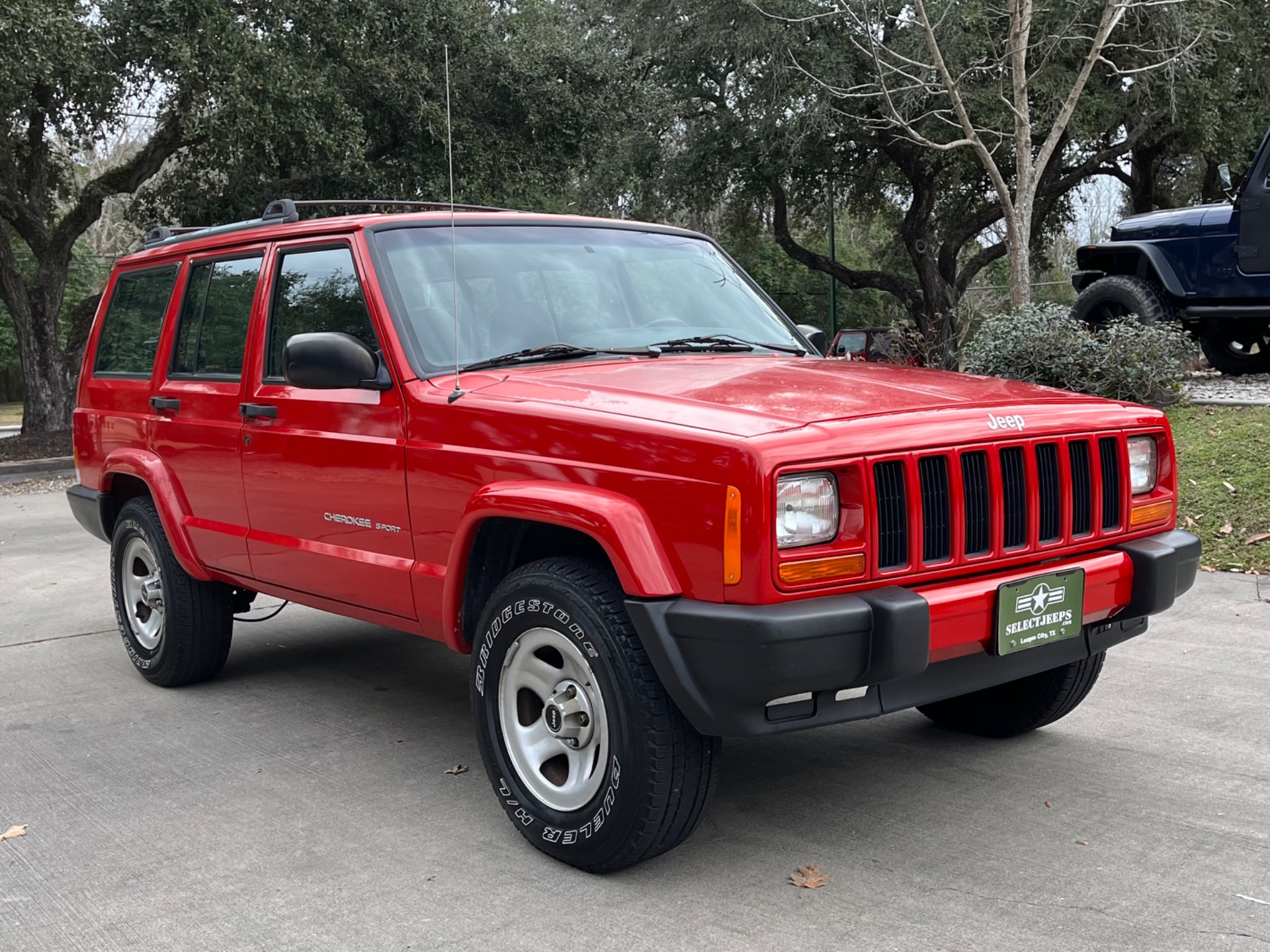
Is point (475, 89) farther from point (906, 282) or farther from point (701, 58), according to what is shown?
point (906, 282)

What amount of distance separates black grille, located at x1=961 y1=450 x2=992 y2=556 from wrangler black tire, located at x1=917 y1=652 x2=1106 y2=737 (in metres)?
0.97

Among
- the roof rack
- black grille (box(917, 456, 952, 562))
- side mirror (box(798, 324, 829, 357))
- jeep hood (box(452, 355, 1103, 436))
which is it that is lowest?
black grille (box(917, 456, 952, 562))

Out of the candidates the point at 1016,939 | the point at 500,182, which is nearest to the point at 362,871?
the point at 1016,939

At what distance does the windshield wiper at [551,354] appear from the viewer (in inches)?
165

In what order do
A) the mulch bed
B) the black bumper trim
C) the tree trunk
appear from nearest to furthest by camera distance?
1. the black bumper trim
2. the mulch bed
3. the tree trunk

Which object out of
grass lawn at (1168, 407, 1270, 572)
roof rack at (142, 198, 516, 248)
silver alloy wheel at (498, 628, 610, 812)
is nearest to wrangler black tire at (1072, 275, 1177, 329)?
grass lawn at (1168, 407, 1270, 572)

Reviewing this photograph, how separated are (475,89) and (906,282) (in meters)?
12.7

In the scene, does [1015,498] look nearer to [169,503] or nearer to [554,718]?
[554,718]

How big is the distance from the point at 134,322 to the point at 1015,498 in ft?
13.9

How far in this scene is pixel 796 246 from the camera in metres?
28.0

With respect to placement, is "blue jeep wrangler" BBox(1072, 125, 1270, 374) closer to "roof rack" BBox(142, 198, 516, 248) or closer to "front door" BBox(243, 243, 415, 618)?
"roof rack" BBox(142, 198, 516, 248)

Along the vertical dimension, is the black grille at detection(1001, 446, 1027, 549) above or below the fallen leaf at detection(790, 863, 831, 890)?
above

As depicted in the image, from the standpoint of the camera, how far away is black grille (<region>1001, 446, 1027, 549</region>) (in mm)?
3564

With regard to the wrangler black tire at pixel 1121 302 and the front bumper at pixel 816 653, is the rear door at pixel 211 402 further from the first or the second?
the wrangler black tire at pixel 1121 302
